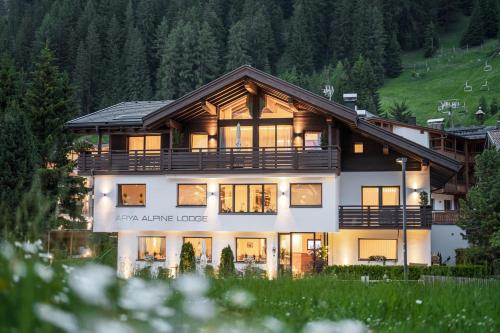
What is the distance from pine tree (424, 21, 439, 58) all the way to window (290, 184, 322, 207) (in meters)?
98.8

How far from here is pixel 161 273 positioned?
11.1 m

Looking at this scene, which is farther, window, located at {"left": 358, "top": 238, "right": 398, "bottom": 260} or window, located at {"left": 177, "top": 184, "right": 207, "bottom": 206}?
window, located at {"left": 177, "top": 184, "right": 207, "bottom": 206}

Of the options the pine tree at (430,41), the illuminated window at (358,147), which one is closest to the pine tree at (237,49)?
the pine tree at (430,41)

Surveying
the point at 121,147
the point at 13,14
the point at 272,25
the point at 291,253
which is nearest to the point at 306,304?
the point at 291,253

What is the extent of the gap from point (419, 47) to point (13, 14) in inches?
3180

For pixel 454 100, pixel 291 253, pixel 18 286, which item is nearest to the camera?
pixel 18 286

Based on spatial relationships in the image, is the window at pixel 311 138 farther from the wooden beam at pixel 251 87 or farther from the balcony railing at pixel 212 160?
the wooden beam at pixel 251 87

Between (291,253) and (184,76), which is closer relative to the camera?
(291,253)

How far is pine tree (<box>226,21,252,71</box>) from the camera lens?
102000 mm

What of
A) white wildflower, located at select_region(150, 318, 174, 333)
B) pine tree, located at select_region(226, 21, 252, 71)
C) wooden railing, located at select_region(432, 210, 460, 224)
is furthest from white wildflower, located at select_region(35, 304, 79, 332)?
pine tree, located at select_region(226, 21, 252, 71)

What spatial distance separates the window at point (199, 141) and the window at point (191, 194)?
6.60ft

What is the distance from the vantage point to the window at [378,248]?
2847 centimetres

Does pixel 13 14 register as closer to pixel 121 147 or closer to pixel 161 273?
pixel 121 147

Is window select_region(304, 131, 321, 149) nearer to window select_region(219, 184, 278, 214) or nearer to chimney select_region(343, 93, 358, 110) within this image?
window select_region(219, 184, 278, 214)
